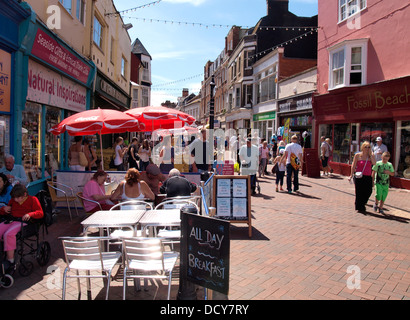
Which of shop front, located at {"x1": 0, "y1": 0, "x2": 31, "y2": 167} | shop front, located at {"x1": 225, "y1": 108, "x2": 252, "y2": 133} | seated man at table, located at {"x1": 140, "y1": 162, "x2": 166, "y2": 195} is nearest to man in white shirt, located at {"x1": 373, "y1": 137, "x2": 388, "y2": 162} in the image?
seated man at table, located at {"x1": 140, "y1": 162, "x2": 166, "y2": 195}

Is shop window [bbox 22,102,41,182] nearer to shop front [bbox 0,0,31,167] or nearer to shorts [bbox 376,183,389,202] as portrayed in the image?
shop front [bbox 0,0,31,167]

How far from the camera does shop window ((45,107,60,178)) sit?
9328 mm

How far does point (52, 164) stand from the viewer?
384 inches

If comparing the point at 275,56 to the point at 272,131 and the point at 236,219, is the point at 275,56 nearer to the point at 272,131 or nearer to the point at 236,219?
the point at 272,131

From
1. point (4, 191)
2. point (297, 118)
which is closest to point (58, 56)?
point (4, 191)

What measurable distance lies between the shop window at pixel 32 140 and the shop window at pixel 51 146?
62 centimetres

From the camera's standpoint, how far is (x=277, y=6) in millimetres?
28281

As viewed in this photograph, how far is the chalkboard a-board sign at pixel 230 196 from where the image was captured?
6562 millimetres

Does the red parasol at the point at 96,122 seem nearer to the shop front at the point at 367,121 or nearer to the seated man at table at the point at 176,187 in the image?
the seated man at table at the point at 176,187

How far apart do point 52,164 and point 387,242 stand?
8892 mm

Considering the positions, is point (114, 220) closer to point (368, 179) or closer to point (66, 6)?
point (368, 179)

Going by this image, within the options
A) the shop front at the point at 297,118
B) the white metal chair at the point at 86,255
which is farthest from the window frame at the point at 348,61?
the white metal chair at the point at 86,255

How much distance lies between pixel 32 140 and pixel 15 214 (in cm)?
429

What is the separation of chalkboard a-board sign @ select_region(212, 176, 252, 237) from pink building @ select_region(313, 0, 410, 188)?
27.0 ft
